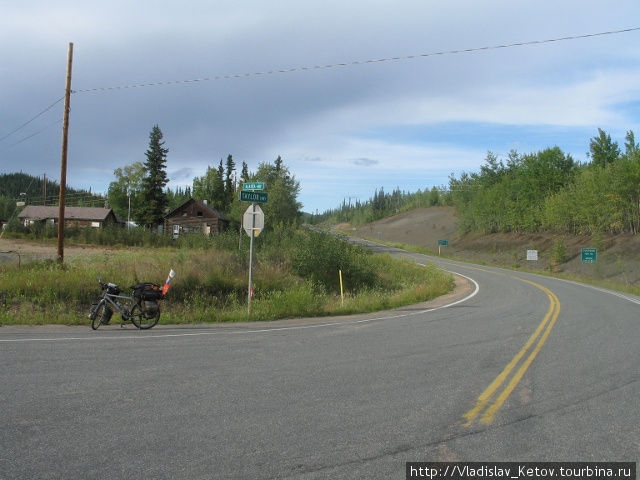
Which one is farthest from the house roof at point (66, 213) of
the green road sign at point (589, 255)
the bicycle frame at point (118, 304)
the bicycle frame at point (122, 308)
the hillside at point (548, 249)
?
the bicycle frame at point (118, 304)

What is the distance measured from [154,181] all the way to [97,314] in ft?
206

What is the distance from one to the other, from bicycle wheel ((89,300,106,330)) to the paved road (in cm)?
97

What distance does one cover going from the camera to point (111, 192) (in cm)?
11212

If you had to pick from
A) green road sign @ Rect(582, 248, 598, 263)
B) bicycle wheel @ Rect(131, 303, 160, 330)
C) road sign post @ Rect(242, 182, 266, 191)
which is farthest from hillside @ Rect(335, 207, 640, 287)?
bicycle wheel @ Rect(131, 303, 160, 330)

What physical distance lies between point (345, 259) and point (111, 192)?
98.5 metres

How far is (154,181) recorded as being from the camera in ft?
232

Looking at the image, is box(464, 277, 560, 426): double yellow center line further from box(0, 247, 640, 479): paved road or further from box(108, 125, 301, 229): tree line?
box(108, 125, 301, 229): tree line

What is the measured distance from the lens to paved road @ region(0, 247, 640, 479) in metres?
4.23

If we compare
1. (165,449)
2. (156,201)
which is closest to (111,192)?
(156,201)

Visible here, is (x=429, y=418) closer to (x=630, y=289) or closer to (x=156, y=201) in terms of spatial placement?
(x=630, y=289)

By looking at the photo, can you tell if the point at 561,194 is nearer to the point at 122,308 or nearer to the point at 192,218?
the point at 192,218

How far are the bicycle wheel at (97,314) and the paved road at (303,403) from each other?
0.97 meters

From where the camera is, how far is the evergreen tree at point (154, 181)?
70.8m

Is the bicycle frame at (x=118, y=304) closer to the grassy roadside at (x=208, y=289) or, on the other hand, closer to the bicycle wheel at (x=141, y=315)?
the bicycle wheel at (x=141, y=315)
